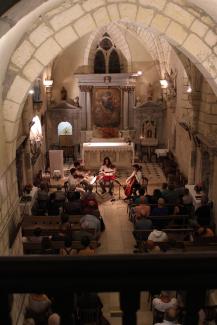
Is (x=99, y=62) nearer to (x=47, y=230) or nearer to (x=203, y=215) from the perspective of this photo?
(x=203, y=215)

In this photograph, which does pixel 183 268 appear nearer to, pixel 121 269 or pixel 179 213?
pixel 121 269

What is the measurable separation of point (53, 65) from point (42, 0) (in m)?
15.1

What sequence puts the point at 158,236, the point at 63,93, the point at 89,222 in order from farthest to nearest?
the point at 63,93
the point at 89,222
the point at 158,236

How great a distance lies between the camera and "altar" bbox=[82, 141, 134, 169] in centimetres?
1631

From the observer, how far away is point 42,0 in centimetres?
405

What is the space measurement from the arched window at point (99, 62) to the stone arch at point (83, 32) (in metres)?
13.1

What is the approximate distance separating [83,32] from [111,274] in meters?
5.47

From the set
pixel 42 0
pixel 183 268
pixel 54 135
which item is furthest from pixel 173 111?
pixel 183 268

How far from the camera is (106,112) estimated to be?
766 inches

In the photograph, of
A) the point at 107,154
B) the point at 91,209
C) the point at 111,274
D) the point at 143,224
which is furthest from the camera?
the point at 107,154

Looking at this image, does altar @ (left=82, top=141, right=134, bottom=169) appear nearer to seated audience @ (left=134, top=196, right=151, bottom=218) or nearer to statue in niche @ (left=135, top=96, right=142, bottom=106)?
statue in niche @ (left=135, top=96, right=142, bottom=106)

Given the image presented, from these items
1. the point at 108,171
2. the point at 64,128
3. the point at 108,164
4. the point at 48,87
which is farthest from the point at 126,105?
the point at 108,171

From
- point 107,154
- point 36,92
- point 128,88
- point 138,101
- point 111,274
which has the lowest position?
point 107,154

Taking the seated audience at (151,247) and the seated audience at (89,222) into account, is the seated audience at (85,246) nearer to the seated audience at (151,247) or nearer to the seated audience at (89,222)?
the seated audience at (151,247)
